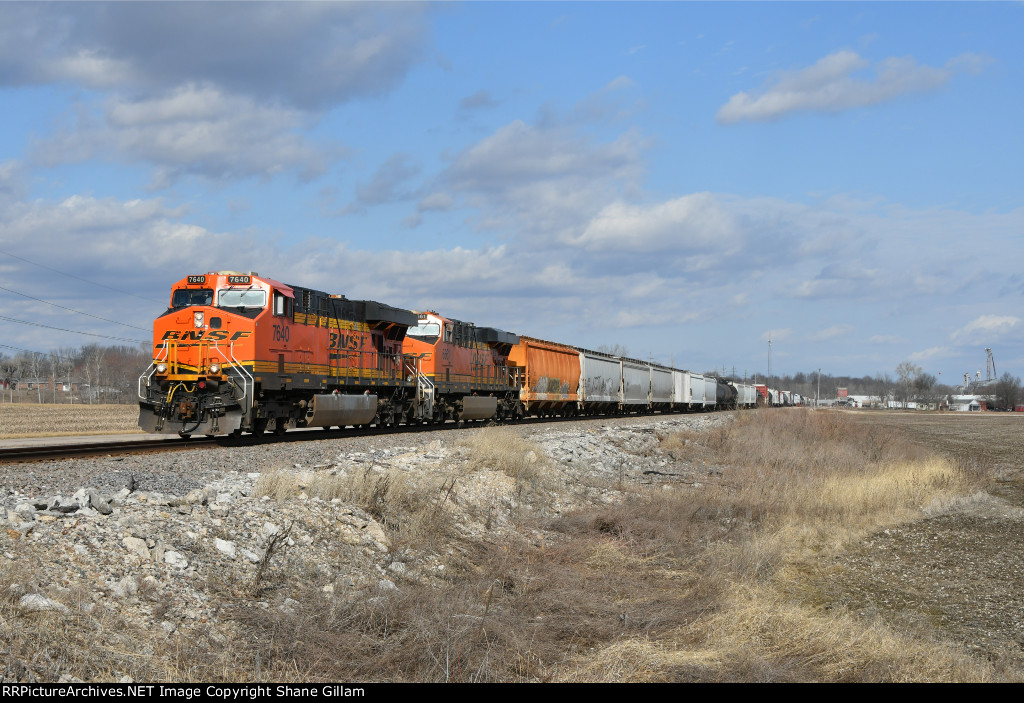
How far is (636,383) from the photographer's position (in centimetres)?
5122

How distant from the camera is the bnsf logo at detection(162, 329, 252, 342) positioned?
1819cm

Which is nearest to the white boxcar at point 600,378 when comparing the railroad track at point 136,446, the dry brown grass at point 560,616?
the railroad track at point 136,446

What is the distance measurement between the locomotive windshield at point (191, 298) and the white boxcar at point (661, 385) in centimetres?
3913

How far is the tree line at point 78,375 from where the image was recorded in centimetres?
10256

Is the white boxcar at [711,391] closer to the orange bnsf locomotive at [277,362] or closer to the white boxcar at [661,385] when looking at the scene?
the white boxcar at [661,385]

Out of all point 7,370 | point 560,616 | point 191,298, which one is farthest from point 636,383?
point 7,370

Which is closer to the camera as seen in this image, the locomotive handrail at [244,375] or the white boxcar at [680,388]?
the locomotive handrail at [244,375]

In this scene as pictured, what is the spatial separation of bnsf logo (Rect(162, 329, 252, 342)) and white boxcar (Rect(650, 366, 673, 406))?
39302 mm

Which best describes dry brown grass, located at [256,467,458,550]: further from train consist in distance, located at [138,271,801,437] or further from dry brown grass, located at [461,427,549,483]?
train consist in distance, located at [138,271,801,437]

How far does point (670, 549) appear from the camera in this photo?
12000mm

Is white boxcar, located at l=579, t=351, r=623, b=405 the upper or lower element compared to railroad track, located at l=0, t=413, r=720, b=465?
upper

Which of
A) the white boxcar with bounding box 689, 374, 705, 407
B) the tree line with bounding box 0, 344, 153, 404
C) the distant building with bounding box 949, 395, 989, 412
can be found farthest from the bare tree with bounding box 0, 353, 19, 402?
the distant building with bounding box 949, 395, 989, 412

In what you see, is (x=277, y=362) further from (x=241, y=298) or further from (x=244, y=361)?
(x=241, y=298)

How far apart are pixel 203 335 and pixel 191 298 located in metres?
1.23
